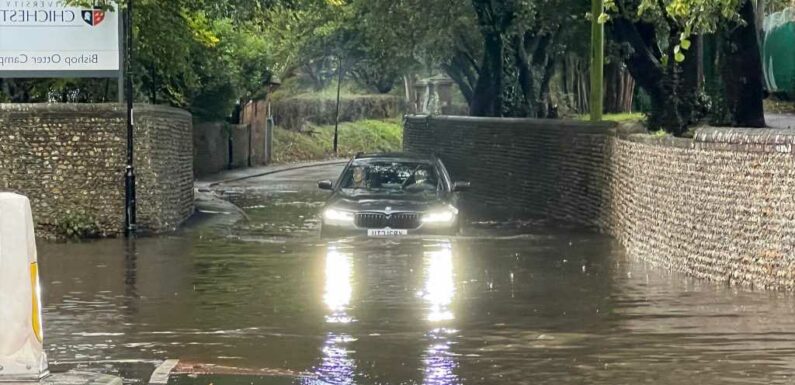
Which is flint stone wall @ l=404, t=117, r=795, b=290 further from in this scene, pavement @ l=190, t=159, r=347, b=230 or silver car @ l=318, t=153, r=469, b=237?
pavement @ l=190, t=159, r=347, b=230

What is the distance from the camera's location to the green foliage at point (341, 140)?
58.1m

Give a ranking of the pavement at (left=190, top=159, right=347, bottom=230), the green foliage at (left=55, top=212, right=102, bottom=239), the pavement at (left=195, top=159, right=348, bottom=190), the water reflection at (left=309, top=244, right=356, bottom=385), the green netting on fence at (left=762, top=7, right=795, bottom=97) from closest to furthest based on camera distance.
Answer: the water reflection at (left=309, top=244, right=356, bottom=385) → the green foliage at (left=55, top=212, right=102, bottom=239) → the pavement at (left=190, top=159, right=347, bottom=230) → the green netting on fence at (left=762, top=7, right=795, bottom=97) → the pavement at (left=195, top=159, right=348, bottom=190)

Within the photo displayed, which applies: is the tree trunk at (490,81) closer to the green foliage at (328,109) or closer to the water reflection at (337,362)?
the green foliage at (328,109)

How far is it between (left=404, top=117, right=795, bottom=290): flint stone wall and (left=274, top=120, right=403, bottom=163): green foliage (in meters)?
28.6

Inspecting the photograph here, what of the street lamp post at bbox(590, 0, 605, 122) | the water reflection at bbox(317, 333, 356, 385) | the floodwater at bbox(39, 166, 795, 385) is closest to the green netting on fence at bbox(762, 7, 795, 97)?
the street lamp post at bbox(590, 0, 605, 122)

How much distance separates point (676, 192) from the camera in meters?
16.1

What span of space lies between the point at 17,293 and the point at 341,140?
192ft

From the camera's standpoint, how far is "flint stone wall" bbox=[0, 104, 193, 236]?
67.2ft

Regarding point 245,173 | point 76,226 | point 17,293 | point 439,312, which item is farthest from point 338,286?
point 245,173

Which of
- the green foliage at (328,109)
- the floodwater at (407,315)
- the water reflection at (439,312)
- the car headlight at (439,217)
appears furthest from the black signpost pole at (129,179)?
the green foliage at (328,109)

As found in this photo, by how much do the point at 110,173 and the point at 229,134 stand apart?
2455cm

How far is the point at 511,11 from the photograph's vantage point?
35.0m

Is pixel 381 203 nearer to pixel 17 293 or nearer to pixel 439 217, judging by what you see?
pixel 439 217

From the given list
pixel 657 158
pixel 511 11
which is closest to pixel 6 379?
pixel 657 158
